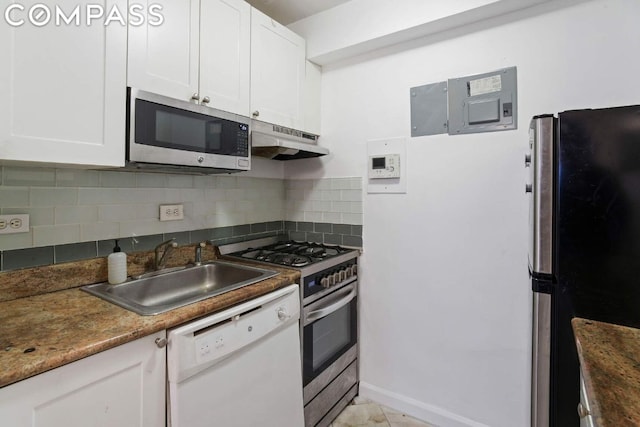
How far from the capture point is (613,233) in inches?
42.9

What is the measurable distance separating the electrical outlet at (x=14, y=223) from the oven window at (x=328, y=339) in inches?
51.7

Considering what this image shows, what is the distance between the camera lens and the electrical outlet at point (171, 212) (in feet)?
5.67

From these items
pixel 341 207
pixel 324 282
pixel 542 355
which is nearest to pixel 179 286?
pixel 324 282

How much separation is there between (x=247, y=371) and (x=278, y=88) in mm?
1592

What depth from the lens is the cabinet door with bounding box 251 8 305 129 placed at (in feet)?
5.91

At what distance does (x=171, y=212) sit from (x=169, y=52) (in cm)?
83

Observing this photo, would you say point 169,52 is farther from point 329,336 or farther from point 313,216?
point 329,336

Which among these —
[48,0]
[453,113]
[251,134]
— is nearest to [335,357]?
[251,134]

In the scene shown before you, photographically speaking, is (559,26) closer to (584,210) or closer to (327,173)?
(584,210)

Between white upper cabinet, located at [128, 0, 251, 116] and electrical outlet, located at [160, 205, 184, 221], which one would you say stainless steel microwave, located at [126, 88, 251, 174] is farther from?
electrical outlet, located at [160, 205, 184, 221]

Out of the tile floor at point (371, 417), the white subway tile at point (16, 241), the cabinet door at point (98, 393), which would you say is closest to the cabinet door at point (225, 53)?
the white subway tile at point (16, 241)

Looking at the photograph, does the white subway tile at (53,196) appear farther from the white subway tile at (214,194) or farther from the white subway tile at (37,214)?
the white subway tile at (214,194)

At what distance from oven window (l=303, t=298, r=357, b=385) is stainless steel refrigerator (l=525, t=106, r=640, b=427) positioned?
3.32ft

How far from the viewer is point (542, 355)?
1.20 m
